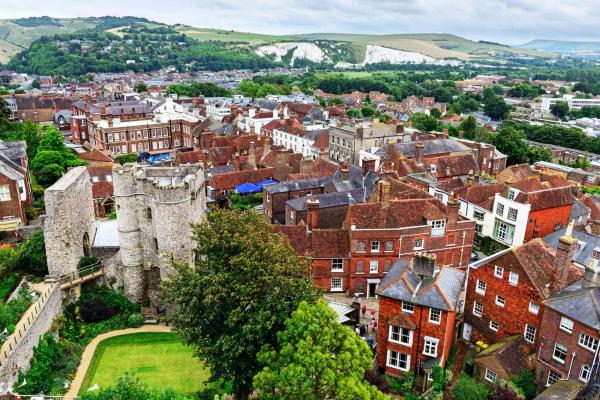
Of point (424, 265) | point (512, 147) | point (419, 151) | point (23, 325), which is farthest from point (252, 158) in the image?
point (512, 147)

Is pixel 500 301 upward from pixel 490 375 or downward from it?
upward

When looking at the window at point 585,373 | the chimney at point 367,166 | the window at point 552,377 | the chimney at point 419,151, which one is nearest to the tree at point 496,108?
the chimney at point 419,151

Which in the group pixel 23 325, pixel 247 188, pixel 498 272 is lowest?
pixel 247 188

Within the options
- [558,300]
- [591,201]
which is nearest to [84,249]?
[558,300]

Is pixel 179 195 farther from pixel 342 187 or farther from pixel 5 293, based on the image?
pixel 342 187

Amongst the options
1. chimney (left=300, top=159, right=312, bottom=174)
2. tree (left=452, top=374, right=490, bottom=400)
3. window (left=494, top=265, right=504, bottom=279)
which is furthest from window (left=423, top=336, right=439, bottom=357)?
Answer: chimney (left=300, top=159, right=312, bottom=174)

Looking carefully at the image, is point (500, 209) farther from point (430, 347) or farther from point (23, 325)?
point (23, 325)

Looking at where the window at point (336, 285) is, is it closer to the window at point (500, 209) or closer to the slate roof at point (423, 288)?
the slate roof at point (423, 288)
